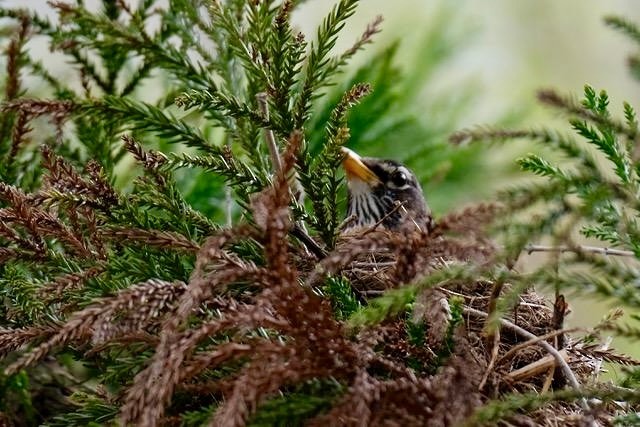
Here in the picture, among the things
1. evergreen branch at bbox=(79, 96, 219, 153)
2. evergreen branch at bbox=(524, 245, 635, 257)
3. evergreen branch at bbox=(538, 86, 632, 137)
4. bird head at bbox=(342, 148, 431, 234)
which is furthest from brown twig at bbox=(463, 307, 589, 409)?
bird head at bbox=(342, 148, 431, 234)

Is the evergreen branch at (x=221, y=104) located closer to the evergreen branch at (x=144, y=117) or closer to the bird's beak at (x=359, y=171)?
the evergreen branch at (x=144, y=117)

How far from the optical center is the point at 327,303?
133cm

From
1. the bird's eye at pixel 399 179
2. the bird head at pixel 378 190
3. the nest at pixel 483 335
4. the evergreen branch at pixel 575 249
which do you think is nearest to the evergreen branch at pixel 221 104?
the nest at pixel 483 335

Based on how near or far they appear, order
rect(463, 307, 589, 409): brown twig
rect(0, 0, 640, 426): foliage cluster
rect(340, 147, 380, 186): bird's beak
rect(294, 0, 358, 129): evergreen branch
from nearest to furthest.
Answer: rect(0, 0, 640, 426): foliage cluster
rect(463, 307, 589, 409): brown twig
rect(294, 0, 358, 129): evergreen branch
rect(340, 147, 380, 186): bird's beak

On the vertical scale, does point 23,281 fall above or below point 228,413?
above

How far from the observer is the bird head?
119 inches

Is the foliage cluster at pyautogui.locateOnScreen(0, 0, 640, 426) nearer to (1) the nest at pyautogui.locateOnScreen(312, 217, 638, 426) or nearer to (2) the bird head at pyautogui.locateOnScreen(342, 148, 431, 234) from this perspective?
(1) the nest at pyautogui.locateOnScreen(312, 217, 638, 426)

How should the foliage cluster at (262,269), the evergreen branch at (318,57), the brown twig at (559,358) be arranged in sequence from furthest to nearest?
the evergreen branch at (318,57)
the brown twig at (559,358)
the foliage cluster at (262,269)

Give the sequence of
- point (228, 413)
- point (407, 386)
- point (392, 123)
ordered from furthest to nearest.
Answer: point (392, 123)
point (407, 386)
point (228, 413)

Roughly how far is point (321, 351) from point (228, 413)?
0.19 meters

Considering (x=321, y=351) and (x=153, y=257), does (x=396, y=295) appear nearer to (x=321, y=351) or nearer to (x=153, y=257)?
(x=321, y=351)

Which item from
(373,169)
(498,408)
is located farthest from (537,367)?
(373,169)

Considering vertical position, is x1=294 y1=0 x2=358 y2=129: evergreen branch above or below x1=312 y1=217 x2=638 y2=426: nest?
above

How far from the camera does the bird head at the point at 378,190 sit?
3.03 metres
